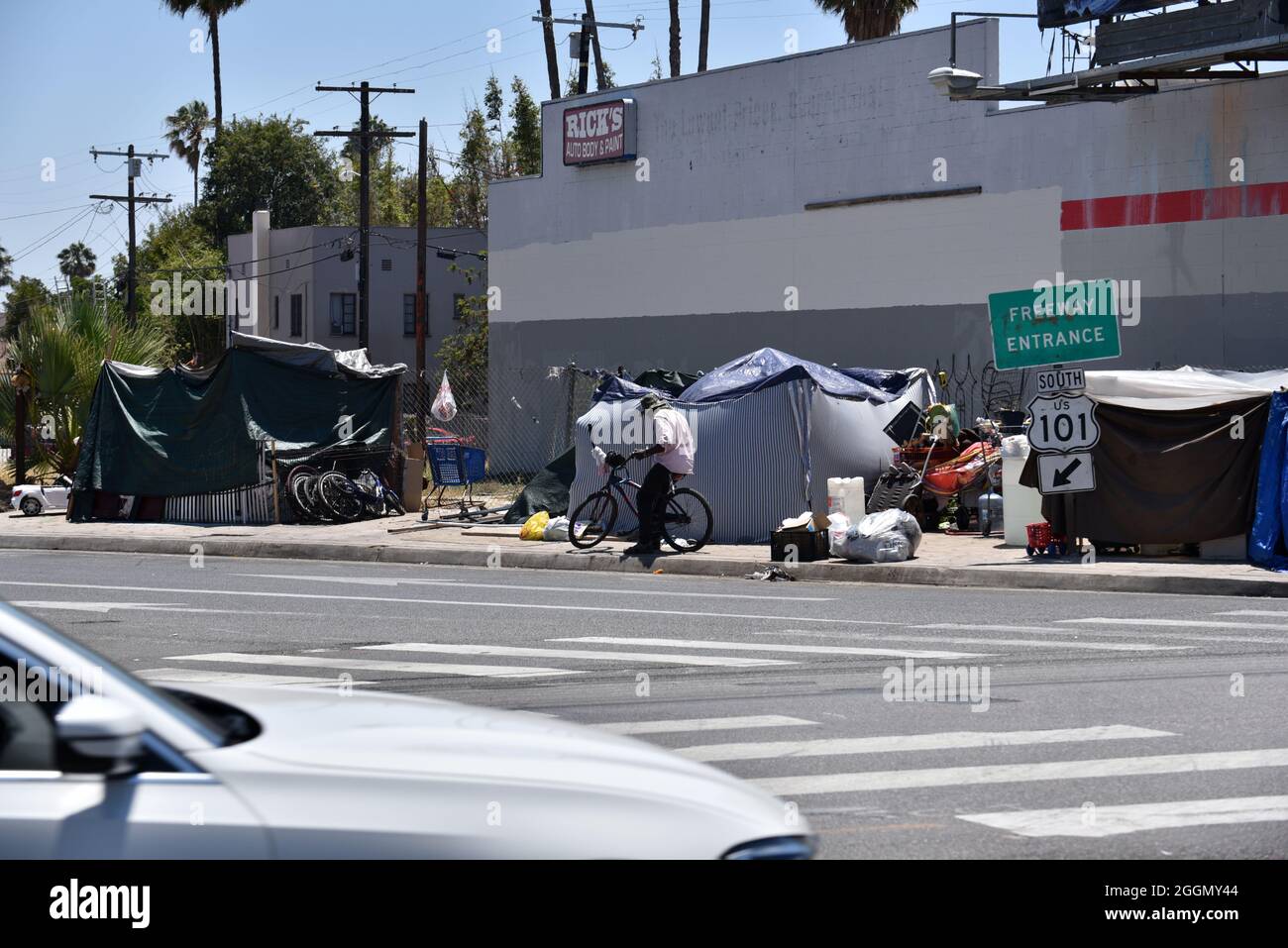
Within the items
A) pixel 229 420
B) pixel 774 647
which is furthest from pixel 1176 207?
pixel 774 647

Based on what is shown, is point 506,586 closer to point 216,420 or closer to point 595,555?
point 595,555

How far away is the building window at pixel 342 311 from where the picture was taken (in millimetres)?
60438

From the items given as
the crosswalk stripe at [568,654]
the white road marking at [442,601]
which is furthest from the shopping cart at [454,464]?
the crosswalk stripe at [568,654]

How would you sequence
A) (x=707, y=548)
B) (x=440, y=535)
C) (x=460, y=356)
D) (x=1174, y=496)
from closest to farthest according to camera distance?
1. (x=1174, y=496)
2. (x=707, y=548)
3. (x=440, y=535)
4. (x=460, y=356)

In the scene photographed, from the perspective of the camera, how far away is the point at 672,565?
18.8 metres

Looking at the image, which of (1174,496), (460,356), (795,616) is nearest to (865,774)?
(795,616)

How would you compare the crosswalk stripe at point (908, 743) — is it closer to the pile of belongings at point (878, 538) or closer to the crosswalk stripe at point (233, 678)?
the crosswalk stripe at point (233, 678)

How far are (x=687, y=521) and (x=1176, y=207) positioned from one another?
1162cm

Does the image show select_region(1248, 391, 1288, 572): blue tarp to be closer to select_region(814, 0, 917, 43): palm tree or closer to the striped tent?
the striped tent

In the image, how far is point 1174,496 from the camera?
58.2 feet

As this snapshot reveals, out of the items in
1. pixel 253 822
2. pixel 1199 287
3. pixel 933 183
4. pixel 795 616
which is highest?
pixel 933 183
